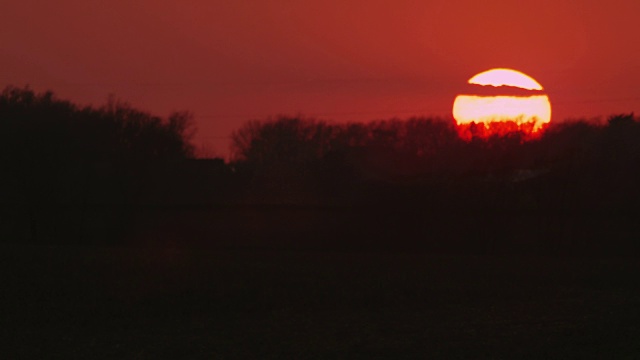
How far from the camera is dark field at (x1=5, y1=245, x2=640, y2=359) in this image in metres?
17.8

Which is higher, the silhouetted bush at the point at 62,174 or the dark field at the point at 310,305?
the silhouetted bush at the point at 62,174

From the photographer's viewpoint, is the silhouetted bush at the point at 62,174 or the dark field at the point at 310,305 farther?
the silhouetted bush at the point at 62,174

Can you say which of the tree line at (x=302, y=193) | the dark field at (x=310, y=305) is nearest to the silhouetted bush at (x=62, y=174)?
the tree line at (x=302, y=193)

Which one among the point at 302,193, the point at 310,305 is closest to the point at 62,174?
the point at 302,193

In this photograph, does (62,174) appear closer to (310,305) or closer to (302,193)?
(302,193)

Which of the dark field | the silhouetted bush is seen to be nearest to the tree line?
the silhouetted bush

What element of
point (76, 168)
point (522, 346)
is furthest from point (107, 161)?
point (522, 346)

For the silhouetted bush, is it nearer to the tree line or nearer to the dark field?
the tree line

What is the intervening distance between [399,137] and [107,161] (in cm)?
4521

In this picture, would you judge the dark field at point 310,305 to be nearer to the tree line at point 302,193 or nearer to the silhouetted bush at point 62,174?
the tree line at point 302,193

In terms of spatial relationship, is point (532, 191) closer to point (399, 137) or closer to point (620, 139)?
point (620, 139)

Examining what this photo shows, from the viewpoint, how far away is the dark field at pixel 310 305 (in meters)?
17.8

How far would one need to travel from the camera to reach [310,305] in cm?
2497

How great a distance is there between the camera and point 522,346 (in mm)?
17547
